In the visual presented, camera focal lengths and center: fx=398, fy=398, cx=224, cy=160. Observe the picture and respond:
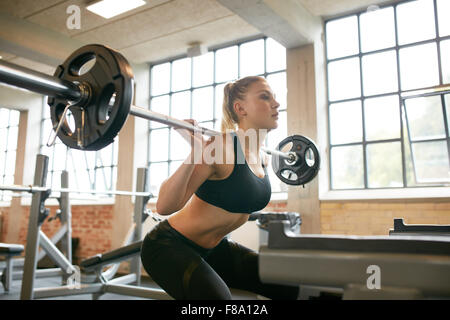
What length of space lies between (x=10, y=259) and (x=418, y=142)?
163 inches

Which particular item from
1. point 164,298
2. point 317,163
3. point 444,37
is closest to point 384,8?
point 444,37

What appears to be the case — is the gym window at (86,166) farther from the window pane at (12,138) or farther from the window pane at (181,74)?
the window pane at (181,74)

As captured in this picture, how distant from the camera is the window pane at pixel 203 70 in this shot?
19.6 ft

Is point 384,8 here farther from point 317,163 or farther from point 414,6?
point 317,163

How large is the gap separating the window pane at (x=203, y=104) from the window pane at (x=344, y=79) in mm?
1805

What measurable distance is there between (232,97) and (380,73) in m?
3.37

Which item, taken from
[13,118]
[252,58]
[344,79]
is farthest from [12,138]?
[344,79]

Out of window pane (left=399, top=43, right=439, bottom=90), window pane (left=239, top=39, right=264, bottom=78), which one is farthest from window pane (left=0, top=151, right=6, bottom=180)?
window pane (left=399, top=43, right=439, bottom=90)

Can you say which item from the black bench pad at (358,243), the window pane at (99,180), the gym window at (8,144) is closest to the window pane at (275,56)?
the window pane at (99,180)

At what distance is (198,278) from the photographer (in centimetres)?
127

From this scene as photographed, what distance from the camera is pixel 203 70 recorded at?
19.9 ft

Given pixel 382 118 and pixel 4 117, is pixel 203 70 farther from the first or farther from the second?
pixel 4 117
